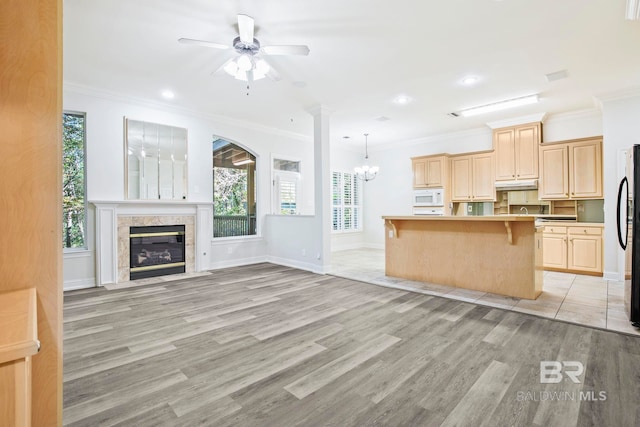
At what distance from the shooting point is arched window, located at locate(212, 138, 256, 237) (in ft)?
20.4

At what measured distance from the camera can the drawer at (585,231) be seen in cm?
509

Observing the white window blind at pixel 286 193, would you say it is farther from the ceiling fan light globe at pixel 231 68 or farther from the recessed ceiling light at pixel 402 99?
the ceiling fan light globe at pixel 231 68

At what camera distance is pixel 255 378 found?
2.07m

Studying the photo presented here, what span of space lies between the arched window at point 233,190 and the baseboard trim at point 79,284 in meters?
2.12

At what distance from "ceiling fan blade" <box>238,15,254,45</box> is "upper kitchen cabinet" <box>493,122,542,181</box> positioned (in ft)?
18.4

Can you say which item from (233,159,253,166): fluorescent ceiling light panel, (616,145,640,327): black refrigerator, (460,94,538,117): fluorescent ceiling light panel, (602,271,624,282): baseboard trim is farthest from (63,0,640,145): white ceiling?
(602,271,624,282): baseboard trim

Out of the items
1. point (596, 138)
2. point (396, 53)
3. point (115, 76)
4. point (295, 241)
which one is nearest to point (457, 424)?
point (396, 53)

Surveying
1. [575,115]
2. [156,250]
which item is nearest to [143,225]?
[156,250]

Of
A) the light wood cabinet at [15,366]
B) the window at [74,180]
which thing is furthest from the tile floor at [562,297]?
the window at [74,180]

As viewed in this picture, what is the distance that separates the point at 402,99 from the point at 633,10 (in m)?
2.83

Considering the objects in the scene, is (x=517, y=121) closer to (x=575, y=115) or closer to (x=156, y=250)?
(x=575, y=115)

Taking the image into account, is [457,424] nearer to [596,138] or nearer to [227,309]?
[227,309]

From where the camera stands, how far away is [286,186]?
7371 mm

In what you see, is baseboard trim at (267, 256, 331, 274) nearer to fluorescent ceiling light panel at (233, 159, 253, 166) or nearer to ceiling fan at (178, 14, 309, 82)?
fluorescent ceiling light panel at (233, 159, 253, 166)
